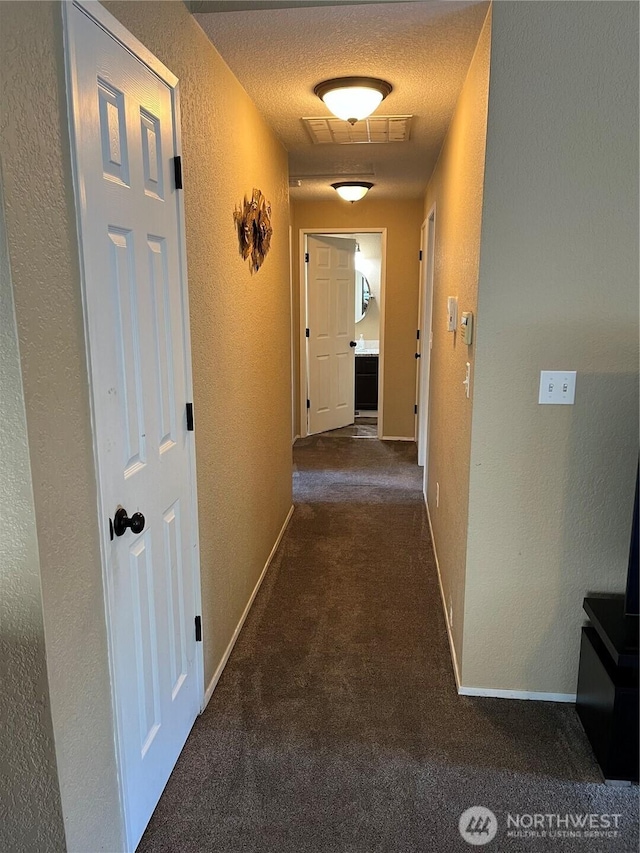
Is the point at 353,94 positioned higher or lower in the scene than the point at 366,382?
higher

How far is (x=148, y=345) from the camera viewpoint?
5.47 ft

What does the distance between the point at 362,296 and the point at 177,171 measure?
6402mm

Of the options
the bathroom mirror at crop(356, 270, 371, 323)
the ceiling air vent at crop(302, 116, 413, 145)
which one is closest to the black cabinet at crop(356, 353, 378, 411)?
the bathroom mirror at crop(356, 270, 371, 323)

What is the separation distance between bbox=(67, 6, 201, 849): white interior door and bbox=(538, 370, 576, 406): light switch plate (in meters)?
1.19

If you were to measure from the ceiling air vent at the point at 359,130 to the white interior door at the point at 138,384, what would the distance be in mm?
1548

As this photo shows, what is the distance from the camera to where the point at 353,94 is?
2539 mm

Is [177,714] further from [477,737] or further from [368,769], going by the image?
[477,737]

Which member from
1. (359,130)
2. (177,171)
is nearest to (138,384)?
(177,171)

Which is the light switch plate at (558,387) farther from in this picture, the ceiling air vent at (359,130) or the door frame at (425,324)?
the door frame at (425,324)

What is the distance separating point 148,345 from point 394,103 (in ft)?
6.26

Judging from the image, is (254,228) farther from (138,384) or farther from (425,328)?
(425,328)

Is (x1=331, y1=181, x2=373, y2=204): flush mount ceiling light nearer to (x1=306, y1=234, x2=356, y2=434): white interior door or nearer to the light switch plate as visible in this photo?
(x1=306, y1=234, x2=356, y2=434): white interior door

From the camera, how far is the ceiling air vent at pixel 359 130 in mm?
3114

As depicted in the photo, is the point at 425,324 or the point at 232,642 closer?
the point at 232,642
